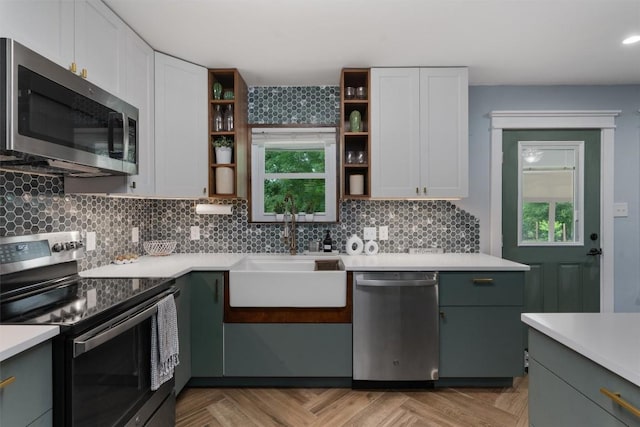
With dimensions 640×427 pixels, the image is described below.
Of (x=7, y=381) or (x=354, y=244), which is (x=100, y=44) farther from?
(x=354, y=244)

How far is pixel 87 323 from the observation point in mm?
1212

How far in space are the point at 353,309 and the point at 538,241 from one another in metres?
1.88

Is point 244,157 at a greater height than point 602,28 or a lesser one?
lesser

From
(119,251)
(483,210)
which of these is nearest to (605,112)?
(483,210)

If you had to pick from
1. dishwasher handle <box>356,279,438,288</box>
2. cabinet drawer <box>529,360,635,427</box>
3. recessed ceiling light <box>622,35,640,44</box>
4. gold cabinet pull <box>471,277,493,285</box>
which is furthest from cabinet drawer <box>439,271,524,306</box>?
recessed ceiling light <box>622,35,640,44</box>

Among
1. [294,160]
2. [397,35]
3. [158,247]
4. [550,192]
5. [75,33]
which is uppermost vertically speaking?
[397,35]

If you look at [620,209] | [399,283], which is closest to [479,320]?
[399,283]

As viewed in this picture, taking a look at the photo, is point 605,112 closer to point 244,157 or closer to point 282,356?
point 244,157

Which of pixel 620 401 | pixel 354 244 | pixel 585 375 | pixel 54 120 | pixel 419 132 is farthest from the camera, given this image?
pixel 354 244

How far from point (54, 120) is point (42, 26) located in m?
0.41

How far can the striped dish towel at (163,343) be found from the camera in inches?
65.7

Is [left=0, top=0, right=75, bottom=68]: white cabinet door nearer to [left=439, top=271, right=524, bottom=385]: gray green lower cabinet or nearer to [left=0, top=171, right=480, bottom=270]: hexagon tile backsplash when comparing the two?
[left=0, top=171, right=480, bottom=270]: hexagon tile backsplash

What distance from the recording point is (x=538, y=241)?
3012 millimetres

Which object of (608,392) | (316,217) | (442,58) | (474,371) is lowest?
(474,371)
